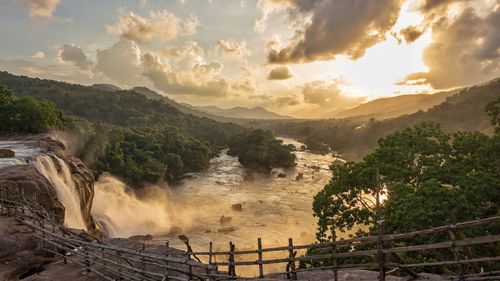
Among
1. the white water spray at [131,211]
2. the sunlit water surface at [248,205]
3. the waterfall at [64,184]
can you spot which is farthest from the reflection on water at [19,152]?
the sunlit water surface at [248,205]

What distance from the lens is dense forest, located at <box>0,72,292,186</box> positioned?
36.5 m

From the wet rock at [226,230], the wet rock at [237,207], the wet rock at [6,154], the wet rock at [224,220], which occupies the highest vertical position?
the wet rock at [6,154]

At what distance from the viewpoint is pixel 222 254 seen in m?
12.1

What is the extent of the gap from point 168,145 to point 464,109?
235 feet

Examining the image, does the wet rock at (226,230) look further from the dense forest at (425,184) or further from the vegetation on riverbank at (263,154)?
the vegetation on riverbank at (263,154)

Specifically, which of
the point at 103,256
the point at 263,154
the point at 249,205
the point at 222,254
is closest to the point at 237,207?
the point at 249,205

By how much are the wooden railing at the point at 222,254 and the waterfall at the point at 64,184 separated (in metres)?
5.45

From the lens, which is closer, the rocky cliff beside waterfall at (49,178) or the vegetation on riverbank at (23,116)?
the rocky cliff beside waterfall at (49,178)

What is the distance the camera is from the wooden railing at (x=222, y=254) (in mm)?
7742

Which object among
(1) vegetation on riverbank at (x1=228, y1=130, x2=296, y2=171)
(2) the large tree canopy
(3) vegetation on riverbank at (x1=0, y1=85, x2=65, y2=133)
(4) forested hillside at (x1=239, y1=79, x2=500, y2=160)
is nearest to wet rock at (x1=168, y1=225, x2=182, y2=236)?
(3) vegetation on riverbank at (x1=0, y1=85, x2=65, y2=133)

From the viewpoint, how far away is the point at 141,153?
61562 millimetres

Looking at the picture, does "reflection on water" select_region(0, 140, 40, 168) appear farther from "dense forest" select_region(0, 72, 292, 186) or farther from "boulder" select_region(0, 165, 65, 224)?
"dense forest" select_region(0, 72, 292, 186)

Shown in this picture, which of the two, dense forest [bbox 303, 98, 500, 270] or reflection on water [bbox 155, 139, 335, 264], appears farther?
reflection on water [bbox 155, 139, 335, 264]

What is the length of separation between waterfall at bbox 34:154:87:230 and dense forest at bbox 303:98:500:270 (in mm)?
17166
